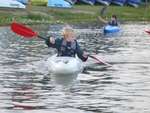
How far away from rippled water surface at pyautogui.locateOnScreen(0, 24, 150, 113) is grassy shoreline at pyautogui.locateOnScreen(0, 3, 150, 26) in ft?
98.1

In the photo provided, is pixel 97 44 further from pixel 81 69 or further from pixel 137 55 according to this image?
pixel 81 69

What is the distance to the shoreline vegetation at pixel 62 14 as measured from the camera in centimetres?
6332

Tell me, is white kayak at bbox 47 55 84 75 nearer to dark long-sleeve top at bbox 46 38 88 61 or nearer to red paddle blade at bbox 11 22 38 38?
dark long-sleeve top at bbox 46 38 88 61

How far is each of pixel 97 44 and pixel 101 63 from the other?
11.5 m

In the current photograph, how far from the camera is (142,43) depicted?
38844mm

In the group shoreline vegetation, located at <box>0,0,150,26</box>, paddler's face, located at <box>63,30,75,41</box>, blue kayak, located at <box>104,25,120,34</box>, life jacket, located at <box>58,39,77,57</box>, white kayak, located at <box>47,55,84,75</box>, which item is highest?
paddler's face, located at <box>63,30,75,41</box>

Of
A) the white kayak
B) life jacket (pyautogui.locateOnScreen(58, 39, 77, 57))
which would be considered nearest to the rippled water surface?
the white kayak

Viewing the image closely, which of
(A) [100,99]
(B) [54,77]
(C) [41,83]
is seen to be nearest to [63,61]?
(B) [54,77]

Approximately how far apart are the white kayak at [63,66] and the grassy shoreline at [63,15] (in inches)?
1367

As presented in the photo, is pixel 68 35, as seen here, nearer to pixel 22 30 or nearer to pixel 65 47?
pixel 65 47

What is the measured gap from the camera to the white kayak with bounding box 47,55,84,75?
23133mm

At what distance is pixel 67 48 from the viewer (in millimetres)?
24266

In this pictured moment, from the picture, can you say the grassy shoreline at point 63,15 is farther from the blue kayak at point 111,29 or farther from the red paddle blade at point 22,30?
the red paddle blade at point 22,30

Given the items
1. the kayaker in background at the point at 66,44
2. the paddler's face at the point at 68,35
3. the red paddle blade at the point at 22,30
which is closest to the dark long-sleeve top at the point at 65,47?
the kayaker in background at the point at 66,44
